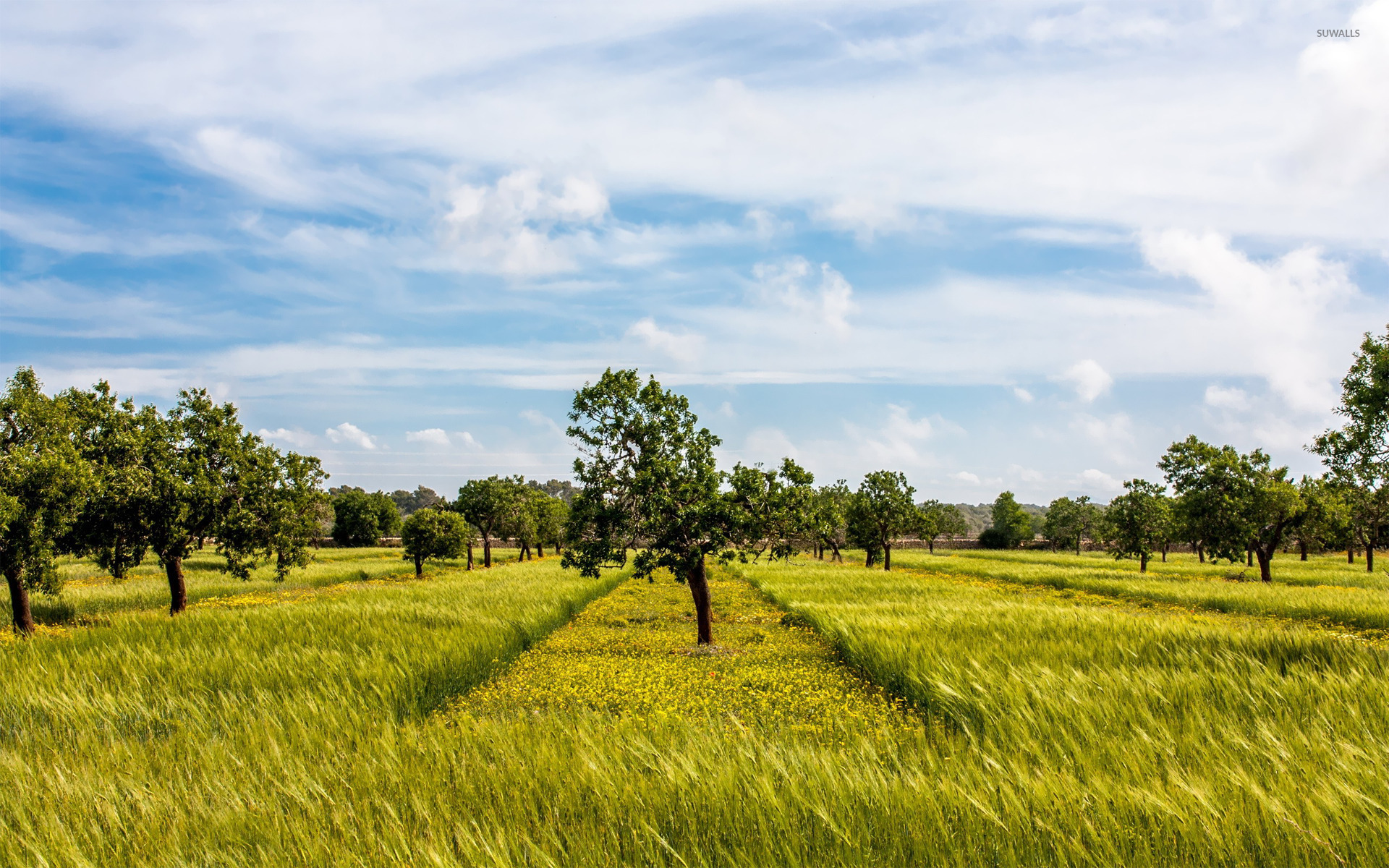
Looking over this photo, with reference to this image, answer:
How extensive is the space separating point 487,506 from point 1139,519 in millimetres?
50822

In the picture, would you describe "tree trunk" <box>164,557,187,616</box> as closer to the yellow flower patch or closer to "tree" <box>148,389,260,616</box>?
"tree" <box>148,389,260,616</box>

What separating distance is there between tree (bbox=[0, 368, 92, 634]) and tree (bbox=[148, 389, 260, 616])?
2.38 m

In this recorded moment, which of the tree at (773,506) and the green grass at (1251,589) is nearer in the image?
the tree at (773,506)

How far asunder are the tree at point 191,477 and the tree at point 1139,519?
5272 centimetres

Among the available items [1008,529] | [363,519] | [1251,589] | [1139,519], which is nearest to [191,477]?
[1251,589]

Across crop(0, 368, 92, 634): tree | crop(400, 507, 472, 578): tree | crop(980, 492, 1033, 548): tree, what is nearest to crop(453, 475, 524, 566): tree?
crop(400, 507, 472, 578): tree

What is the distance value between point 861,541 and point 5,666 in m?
45.9

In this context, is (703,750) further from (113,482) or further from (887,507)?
(887,507)

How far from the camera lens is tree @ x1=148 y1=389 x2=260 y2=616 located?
20156mm

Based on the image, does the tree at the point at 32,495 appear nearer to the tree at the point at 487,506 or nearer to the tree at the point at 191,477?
the tree at the point at 191,477

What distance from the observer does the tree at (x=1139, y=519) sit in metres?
44.1

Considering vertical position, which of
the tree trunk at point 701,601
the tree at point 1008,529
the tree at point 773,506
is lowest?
the tree at point 1008,529

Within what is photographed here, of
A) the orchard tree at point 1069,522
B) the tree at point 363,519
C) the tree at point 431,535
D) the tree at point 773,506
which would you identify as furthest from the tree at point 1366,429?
the tree at point 363,519

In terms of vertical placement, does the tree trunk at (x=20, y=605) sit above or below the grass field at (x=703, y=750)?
below
